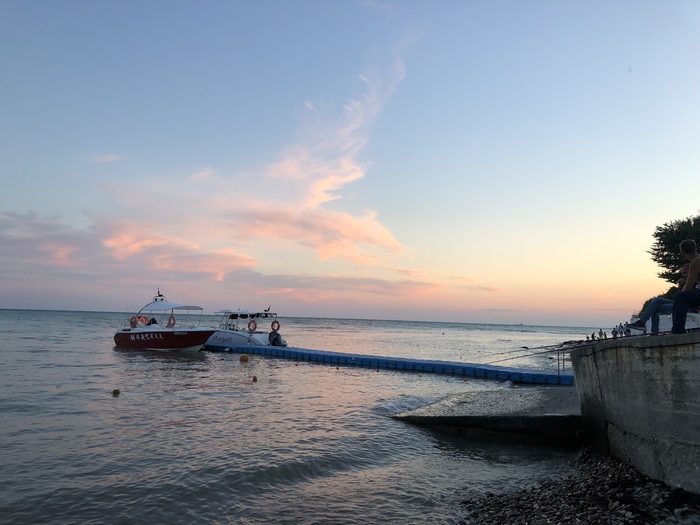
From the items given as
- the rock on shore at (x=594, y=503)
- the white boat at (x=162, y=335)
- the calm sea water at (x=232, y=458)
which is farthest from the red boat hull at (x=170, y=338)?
the rock on shore at (x=594, y=503)

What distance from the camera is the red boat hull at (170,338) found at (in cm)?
2905

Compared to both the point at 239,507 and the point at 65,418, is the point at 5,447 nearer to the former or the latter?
the point at 65,418

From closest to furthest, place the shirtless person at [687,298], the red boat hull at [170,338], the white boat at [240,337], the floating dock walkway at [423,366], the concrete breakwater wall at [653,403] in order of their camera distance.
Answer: the concrete breakwater wall at [653,403] < the shirtless person at [687,298] < the floating dock walkway at [423,366] < the red boat hull at [170,338] < the white boat at [240,337]

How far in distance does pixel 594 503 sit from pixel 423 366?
1704 centimetres

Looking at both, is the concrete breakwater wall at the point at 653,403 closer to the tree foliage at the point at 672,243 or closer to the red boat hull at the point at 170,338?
the red boat hull at the point at 170,338

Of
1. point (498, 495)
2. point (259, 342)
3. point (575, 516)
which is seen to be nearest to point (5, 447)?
point (498, 495)

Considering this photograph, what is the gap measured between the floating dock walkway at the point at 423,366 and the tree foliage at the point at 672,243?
73.9ft

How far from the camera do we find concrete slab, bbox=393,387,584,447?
9250 millimetres

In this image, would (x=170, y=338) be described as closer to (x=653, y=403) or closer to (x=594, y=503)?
(x=594, y=503)

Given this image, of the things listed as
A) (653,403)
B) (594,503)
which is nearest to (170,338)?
(594,503)

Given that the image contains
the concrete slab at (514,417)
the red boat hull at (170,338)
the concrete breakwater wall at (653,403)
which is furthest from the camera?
the red boat hull at (170,338)

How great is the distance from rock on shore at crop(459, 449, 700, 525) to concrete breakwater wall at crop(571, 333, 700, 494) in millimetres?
192

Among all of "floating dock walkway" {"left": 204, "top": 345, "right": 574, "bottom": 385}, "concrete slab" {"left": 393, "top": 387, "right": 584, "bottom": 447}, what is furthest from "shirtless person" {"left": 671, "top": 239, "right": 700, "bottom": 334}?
"floating dock walkway" {"left": 204, "top": 345, "right": 574, "bottom": 385}

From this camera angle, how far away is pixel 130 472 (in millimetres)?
7672
